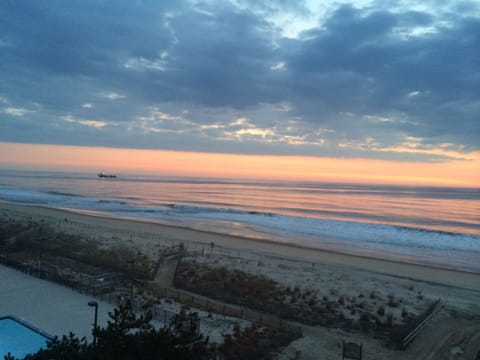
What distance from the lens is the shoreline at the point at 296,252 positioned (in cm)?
2697

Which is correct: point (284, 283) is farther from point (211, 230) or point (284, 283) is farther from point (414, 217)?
point (414, 217)

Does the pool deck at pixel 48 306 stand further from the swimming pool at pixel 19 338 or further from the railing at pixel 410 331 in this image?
the railing at pixel 410 331

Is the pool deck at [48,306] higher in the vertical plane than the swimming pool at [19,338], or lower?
lower

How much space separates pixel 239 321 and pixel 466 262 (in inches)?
990

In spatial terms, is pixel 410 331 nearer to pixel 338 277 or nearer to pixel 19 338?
pixel 338 277

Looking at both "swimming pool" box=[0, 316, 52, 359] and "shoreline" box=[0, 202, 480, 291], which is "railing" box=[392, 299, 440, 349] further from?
"swimming pool" box=[0, 316, 52, 359]

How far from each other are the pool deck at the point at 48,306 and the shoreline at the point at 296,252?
38.7 feet

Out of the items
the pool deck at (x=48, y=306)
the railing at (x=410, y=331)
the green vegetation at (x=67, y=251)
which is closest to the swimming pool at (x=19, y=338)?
the pool deck at (x=48, y=306)

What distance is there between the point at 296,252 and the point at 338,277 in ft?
31.6

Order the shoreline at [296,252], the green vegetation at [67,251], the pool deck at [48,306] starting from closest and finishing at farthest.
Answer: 1. the pool deck at [48,306]
2. the green vegetation at [67,251]
3. the shoreline at [296,252]

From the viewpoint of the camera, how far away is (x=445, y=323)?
691 inches

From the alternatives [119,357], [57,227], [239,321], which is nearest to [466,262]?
[239,321]

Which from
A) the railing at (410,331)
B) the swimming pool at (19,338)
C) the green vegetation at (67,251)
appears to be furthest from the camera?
the green vegetation at (67,251)

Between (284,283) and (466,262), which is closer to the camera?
(284,283)
